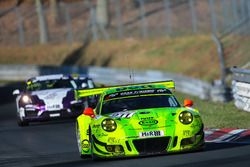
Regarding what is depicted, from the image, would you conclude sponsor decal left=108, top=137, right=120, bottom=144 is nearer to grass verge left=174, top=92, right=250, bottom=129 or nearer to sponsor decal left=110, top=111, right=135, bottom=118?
sponsor decal left=110, top=111, right=135, bottom=118

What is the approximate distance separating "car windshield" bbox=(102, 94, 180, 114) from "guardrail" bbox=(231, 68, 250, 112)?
5.78 m

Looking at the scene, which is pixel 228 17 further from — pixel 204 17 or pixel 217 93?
pixel 217 93

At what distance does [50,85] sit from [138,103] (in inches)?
381

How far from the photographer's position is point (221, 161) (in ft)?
37.7

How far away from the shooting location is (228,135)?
15.5 metres

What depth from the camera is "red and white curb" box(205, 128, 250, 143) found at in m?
14.8

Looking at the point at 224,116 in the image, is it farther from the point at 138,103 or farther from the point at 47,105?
the point at 138,103

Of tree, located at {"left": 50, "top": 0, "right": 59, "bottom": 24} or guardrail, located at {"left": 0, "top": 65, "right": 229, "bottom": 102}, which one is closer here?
guardrail, located at {"left": 0, "top": 65, "right": 229, "bottom": 102}

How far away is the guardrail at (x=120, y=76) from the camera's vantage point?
2834cm

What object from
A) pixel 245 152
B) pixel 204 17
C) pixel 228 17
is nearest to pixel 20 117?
pixel 245 152

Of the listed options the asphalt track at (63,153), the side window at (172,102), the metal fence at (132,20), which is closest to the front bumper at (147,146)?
the asphalt track at (63,153)

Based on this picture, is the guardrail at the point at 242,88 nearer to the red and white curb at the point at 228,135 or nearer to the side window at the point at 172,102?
the red and white curb at the point at 228,135

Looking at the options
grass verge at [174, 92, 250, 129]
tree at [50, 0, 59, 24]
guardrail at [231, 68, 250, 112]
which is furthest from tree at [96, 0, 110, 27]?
guardrail at [231, 68, 250, 112]

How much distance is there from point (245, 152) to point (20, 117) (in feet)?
36.2
